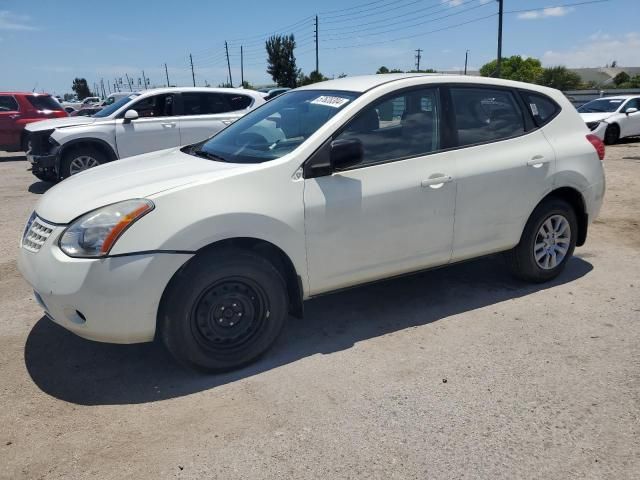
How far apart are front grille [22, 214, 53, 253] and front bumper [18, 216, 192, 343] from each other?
61mm

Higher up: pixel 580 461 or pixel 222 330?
pixel 222 330

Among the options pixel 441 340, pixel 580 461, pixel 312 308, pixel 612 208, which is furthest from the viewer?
pixel 612 208

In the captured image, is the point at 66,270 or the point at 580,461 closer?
the point at 580,461

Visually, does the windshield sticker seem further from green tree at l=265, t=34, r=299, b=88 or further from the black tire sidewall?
green tree at l=265, t=34, r=299, b=88

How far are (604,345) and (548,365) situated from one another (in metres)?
0.55

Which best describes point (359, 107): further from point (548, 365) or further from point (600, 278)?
point (600, 278)

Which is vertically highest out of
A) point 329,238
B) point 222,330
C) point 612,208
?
point 329,238

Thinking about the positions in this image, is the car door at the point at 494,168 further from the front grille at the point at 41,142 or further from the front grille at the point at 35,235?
the front grille at the point at 41,142

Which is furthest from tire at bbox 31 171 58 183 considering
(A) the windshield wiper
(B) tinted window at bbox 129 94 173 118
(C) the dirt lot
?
(A) the windshield wiper

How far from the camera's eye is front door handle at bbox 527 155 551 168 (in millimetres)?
4289

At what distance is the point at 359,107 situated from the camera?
3.64 metres

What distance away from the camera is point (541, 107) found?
14.9 ft

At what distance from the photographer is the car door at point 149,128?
931 cm

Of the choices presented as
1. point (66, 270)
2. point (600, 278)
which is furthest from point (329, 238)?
point (600, 278)
